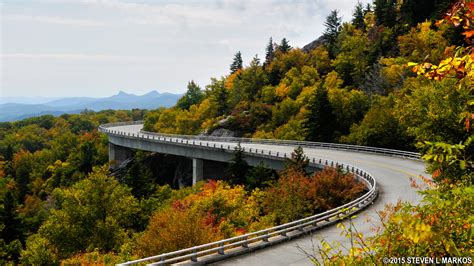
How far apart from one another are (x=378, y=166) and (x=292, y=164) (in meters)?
9.87

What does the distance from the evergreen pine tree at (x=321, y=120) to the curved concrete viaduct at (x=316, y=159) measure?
650 cm

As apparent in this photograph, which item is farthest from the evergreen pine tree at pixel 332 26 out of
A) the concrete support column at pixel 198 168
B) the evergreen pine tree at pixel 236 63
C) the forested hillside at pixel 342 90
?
the concrete support column at pixel 198 168

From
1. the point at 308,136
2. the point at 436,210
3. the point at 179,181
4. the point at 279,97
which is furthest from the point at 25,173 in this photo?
the point at 436,210

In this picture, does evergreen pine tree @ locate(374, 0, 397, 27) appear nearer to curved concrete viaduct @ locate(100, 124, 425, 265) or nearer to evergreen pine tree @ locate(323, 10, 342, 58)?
evergreen pine tree @ locate(323, 10, 342, 58)

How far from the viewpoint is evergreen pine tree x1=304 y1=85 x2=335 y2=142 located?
6694 centimetres

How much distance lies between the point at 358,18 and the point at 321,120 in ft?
187

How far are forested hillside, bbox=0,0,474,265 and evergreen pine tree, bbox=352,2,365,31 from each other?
0.55 metres

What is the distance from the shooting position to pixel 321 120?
67.3 meters

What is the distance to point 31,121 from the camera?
18275 centimetres

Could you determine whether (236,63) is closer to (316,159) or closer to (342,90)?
(342,90)

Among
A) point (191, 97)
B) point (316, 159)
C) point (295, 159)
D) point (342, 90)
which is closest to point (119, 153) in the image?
point (191, 97)

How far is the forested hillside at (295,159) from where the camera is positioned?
6137mm

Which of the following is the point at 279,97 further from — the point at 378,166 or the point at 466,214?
the point at 466,214

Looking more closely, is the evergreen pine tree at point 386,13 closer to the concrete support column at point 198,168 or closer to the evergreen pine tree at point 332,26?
the evergreen pine tree at point 332,26
